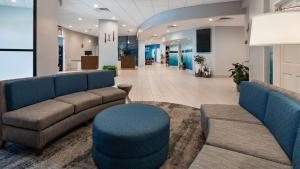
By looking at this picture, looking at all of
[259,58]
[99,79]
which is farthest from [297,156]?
[259,58]

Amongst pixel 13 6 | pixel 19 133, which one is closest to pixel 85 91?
pixel 19 133

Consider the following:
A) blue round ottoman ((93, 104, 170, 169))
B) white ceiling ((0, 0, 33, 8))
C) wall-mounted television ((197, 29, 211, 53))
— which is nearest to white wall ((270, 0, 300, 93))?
blue round ottoman ((93, 104, 170, 169))

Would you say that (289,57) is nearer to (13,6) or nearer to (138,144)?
(138,144)

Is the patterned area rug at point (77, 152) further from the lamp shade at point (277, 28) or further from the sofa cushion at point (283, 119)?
the lamp shade at point (277, 28)

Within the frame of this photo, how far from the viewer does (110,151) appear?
1993 millimetres

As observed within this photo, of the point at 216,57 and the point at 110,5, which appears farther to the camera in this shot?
the point at 216,57

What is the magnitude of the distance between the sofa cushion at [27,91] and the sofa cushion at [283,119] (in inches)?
128

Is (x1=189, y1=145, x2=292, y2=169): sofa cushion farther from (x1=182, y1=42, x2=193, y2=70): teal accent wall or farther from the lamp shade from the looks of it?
(x1=182, y1=42, x2=193, y2=70): teal accent wall

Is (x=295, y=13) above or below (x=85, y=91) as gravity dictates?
above

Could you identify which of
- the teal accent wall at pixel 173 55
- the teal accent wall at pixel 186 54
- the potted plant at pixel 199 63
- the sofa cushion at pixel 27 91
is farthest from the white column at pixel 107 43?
the teal accent wall at pixel 173 55

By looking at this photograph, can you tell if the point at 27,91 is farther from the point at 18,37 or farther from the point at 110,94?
the point at 18,37

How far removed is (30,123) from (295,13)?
3.05 metres

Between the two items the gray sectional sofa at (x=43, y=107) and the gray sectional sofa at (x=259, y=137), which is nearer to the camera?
the gray sectional sofa at (x=259, y=137)

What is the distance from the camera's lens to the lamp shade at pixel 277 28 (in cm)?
160
